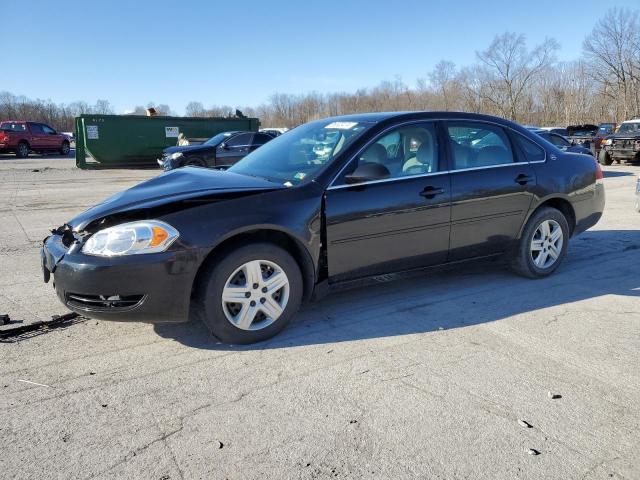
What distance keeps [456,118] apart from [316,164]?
1496mm

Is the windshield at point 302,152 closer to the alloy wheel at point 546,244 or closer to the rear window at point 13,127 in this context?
the alloy wheel at point 546,244

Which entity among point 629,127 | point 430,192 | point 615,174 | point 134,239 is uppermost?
point 629,127

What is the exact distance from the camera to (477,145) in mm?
4785

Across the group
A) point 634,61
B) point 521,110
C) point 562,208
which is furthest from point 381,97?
point 562,208

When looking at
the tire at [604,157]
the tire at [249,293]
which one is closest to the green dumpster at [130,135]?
the tire at [604,157]

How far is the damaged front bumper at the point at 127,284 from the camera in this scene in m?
3.24

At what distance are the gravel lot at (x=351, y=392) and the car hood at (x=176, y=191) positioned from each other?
0.92 metres

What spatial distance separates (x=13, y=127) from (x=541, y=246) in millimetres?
30923

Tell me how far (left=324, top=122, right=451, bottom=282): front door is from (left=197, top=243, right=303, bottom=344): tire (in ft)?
1.31

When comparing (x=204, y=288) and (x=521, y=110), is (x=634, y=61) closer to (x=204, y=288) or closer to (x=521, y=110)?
(x=521, y=110)

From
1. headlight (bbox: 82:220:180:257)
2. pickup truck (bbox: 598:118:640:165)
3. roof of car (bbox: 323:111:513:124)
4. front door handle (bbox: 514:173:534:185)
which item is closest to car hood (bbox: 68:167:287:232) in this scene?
headlight (bbox: 82:220:180:257)

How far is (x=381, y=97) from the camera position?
229 feet

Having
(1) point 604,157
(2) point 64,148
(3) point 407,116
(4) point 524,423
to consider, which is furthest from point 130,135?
(4) point 524,423

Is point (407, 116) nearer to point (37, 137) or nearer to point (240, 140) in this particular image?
point (240, 140)
